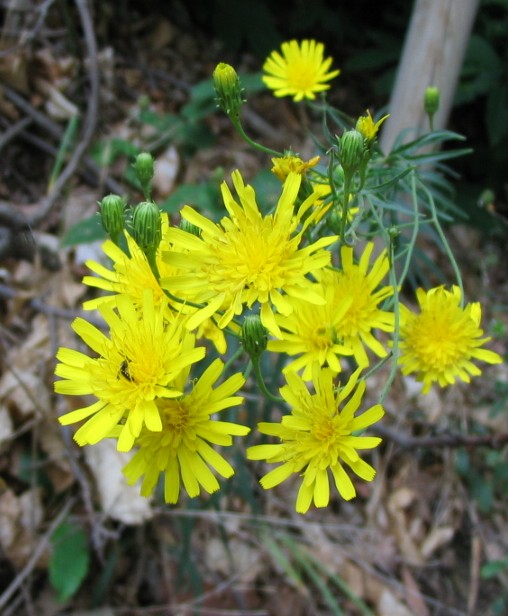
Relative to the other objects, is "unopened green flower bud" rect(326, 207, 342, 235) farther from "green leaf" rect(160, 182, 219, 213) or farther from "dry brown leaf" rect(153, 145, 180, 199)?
"dry brown leaf" rect(153, 145, 180, 199)

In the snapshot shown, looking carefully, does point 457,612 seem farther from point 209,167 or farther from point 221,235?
point 209,167

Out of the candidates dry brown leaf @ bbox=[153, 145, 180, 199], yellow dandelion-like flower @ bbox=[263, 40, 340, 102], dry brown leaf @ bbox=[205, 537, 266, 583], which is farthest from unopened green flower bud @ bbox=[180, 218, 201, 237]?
dry brown leaf @ bbox=[153, 145, 180, 199]

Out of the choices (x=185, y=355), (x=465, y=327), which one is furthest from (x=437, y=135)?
(x=185, y=355)

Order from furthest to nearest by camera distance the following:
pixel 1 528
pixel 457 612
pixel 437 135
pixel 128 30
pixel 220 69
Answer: pixel 128 30 < pixel 457 612 < pixel 1 528 < pixel 437 135 < pixel 220 69

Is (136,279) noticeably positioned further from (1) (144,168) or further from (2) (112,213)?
(1) (144,168)

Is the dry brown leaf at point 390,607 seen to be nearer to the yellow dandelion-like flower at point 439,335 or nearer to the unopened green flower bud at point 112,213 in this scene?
the yellow dandelion-like flower at point 439,335
